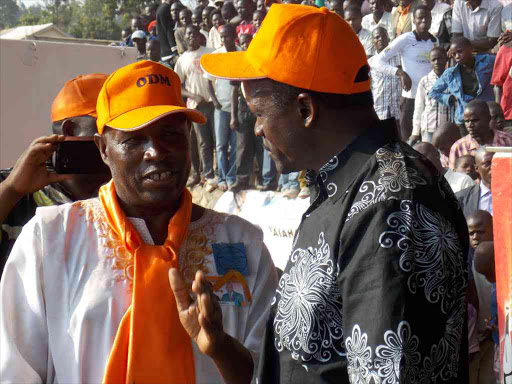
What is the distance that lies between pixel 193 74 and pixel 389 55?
3468 millimetres

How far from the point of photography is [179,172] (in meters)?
2.62

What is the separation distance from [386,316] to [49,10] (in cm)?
5534

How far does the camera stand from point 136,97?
262 centimetres

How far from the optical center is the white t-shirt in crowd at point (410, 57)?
983 centimetres

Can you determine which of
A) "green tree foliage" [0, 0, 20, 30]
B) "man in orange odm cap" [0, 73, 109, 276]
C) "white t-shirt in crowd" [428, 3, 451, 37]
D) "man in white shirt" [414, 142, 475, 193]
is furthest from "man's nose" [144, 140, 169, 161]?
"green tree foliage" [0, 0, 20, 30]

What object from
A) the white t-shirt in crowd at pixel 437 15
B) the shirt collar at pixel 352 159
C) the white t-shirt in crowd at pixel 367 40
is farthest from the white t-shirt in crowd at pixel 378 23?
the shirt collar at pixel 352 159

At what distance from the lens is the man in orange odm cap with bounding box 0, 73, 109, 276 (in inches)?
123

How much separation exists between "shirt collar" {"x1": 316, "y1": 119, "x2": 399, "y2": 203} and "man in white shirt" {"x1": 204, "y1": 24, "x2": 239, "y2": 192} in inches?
379

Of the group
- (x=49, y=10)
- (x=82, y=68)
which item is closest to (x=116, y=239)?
(x=82, y=68)

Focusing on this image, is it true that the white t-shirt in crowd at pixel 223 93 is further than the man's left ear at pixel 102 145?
Yes

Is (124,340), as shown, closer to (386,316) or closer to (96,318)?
(96,318)

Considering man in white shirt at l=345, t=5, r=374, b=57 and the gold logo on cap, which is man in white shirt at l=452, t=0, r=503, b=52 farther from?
the gold logo on cap

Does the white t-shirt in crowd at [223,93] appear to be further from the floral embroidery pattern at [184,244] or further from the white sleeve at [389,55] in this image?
the floral embroidery pattern at [184,244]

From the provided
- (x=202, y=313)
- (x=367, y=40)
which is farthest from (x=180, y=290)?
(x=367, y=40)
